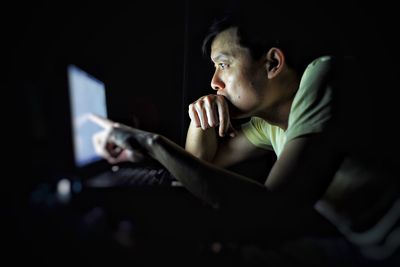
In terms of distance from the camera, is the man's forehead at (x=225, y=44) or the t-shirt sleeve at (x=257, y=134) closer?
the man's forehead at (x=225, y=44)

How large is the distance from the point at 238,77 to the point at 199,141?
0.23 m

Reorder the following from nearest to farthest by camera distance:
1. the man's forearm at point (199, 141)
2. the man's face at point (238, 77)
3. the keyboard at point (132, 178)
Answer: the keyboard at point (132, 178)
the man's face at point (238, 77)
the man's forearm at point (199, 141)

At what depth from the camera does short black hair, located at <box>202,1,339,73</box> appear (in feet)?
2.65

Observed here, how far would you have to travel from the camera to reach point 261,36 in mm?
812

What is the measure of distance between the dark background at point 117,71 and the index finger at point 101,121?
0.11 feet

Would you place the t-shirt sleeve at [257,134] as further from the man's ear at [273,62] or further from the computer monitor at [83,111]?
Answer: the computer monitor at [83,111]

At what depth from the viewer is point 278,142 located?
947mm

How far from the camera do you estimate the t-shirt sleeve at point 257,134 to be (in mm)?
1028

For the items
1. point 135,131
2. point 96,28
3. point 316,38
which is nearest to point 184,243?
point 135,131

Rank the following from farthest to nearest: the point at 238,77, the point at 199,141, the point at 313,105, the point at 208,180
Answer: the point at 199,141
the point at 238,77
the point at 313,105
the point at 208,180

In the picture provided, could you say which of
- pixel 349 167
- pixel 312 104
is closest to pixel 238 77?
pixel 312 104

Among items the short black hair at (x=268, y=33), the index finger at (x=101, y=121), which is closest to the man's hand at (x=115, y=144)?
the index finger at (x=101, y=121)

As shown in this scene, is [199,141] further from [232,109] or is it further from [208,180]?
[208,180]

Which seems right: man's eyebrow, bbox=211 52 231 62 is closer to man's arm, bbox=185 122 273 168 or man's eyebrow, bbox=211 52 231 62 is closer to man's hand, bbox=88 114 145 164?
man's arm, bbox=185 122 273 168
